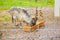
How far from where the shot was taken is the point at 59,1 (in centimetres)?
186

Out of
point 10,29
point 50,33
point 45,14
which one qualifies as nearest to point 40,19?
point 45,14

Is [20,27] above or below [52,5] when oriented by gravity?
below

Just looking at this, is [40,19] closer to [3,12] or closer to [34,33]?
[34,33]

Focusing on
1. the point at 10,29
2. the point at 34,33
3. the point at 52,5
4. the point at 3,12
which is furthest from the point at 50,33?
the point at 3,12

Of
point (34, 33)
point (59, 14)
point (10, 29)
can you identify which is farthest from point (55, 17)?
point (10, 29)

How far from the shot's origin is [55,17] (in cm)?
187

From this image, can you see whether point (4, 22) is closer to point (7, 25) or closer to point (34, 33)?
point (7, 25)

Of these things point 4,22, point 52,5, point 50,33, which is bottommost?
point 50,33

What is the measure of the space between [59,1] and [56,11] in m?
0.12

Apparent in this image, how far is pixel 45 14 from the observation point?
1.88m

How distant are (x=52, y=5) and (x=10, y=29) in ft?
1.78

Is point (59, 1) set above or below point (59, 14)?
above

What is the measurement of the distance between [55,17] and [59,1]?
0.18 meters

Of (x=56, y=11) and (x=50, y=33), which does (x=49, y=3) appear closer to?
(x=56, y=11)
